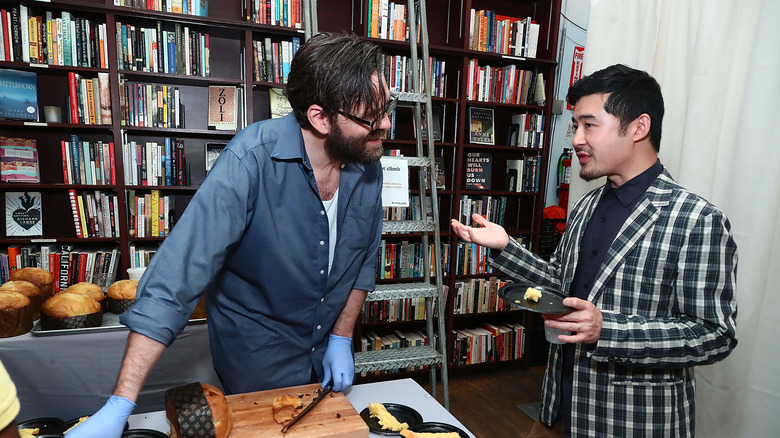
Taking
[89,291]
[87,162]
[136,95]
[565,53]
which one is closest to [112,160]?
[87,162]

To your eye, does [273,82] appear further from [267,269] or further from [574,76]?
[574,76]

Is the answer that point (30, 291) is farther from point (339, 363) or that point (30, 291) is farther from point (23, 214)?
point (23, 214)

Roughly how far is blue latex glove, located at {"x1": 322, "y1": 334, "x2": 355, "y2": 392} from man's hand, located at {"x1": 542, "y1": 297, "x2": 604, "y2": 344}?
54 cm

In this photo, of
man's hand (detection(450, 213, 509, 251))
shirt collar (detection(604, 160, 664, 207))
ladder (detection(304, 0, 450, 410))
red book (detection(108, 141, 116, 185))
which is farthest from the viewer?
red book (detection(108, 141, 116, 185))

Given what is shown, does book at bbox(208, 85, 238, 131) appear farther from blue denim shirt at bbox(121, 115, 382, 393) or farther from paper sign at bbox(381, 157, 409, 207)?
blue denim shirt at bbox(121, 115, 382, 393)

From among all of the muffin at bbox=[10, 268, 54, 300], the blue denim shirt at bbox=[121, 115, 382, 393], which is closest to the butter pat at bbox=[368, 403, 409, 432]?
the blue denim shirt at bbox=[121, 115, 382, 393]

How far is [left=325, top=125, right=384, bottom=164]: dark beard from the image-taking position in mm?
1231

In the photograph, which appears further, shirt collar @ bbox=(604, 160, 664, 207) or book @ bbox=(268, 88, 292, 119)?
book @ bbox=(268, 88, 292, 119)

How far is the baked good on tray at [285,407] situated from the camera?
0.91 meters

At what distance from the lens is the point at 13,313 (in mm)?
1460

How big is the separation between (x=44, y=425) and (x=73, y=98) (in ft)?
6.88

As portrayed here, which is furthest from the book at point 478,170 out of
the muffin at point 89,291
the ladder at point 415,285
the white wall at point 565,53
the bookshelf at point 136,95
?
the muffin at point 89,291

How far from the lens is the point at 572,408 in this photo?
1214mm

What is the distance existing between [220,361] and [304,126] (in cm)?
70
